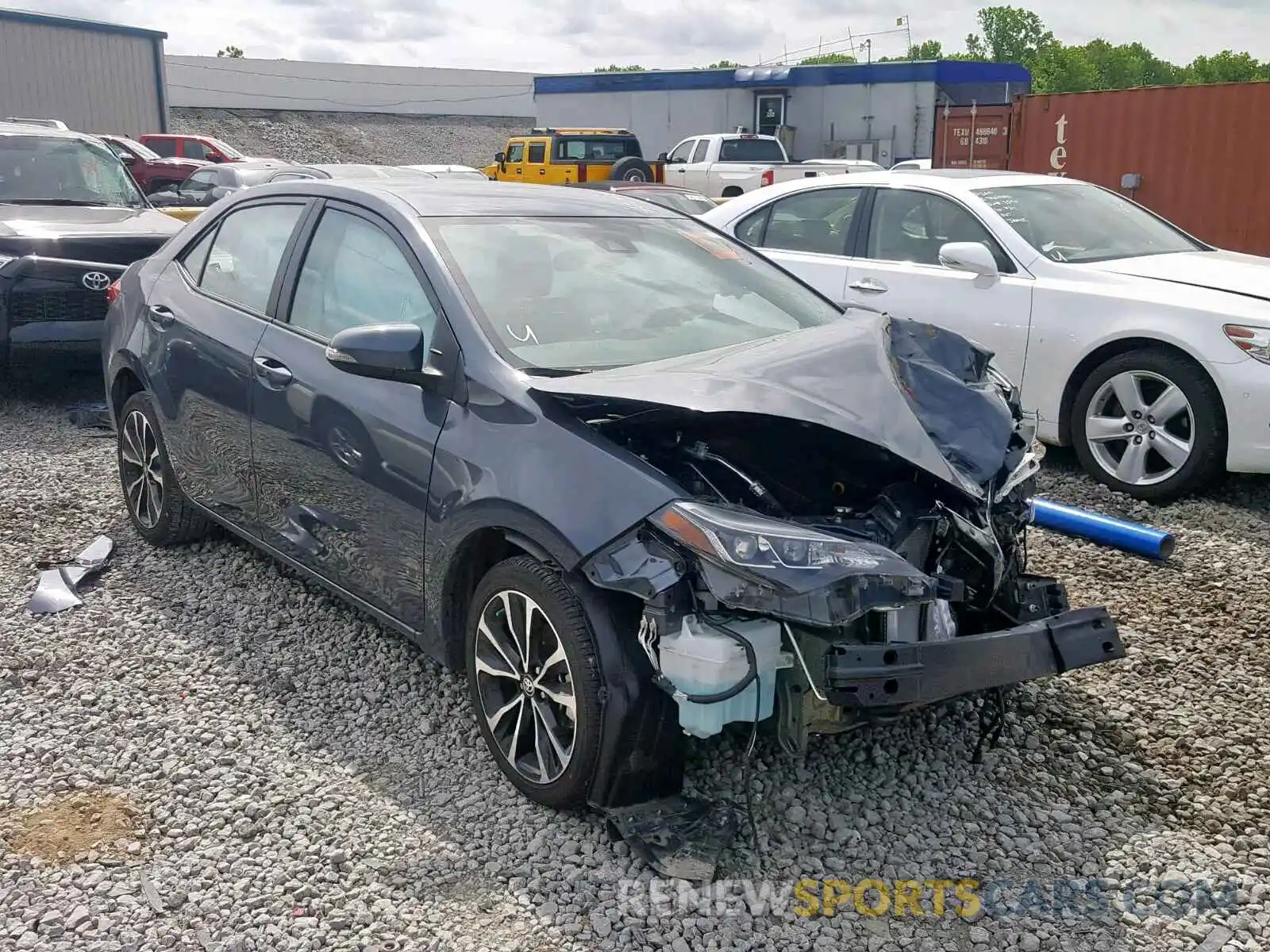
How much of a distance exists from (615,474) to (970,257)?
12.7 feet

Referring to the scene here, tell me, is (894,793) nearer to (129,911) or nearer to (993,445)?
(993,445)

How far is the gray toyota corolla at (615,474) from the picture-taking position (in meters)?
2.90

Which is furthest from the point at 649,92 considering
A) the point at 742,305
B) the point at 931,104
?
the point at 742,305

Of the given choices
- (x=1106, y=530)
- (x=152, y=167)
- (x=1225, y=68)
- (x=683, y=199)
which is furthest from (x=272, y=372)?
(x=1225, y=68)

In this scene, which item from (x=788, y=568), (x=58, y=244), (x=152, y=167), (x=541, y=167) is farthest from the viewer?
(x=541, y=167)

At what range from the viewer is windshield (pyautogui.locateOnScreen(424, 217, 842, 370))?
3.59 m

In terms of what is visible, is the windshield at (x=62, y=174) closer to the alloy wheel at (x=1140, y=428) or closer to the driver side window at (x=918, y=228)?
the driver side window at (x=918, y=228)

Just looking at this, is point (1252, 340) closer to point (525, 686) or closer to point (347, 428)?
point (525, 686)

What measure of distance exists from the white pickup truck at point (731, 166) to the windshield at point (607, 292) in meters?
20.0

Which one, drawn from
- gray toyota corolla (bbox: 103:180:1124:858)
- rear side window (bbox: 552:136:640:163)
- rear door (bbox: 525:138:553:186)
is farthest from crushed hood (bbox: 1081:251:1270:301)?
rear side window (bbox: 552:136:640:163)

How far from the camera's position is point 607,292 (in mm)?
3900

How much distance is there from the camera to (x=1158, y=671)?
13.5ft

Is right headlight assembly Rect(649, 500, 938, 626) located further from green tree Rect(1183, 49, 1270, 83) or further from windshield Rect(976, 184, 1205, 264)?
green tree Rect(1183, 49, 1270, 83)

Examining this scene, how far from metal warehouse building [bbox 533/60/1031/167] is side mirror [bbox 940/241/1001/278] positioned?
79.5ft
